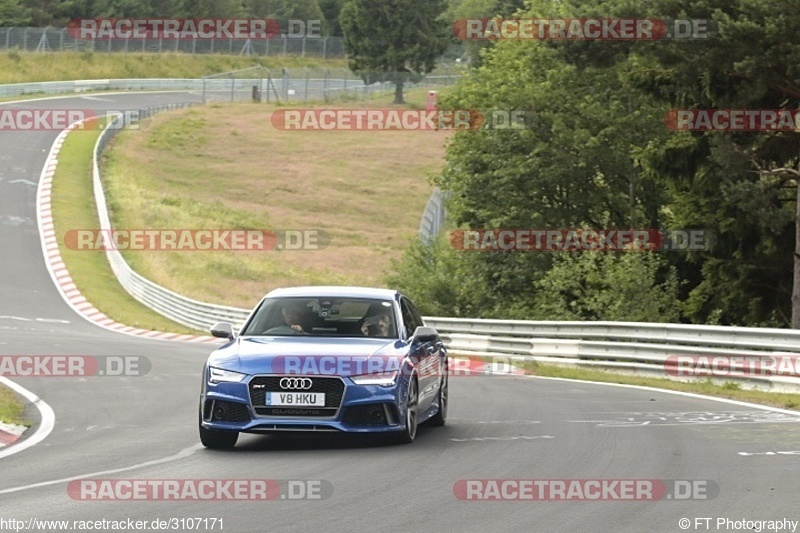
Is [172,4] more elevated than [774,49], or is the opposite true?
[172,4]

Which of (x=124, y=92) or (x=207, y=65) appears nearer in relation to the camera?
(x=124, y=92)

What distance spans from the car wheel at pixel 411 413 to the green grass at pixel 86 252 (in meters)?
26.1

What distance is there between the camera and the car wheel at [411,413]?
42.0 ft

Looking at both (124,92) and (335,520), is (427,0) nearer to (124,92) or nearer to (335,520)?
(124,92)

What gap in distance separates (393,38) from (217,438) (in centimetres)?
9425

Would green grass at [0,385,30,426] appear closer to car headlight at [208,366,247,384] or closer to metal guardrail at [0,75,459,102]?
car headlight at [208,366,247,384]

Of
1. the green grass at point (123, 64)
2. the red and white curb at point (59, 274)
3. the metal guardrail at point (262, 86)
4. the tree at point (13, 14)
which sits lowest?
the red and white curb at point (59, 274)

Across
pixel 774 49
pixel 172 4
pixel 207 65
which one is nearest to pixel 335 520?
pixel 774 49

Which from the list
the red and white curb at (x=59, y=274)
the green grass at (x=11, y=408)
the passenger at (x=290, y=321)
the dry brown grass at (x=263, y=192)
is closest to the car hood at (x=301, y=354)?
the passenger at (x=290, y=321)

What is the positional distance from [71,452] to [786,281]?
1889 centimetres

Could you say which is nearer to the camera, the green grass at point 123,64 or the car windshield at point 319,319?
the car windshield at point 319,319

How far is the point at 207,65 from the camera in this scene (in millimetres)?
114250

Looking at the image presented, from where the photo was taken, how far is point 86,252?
170 ft

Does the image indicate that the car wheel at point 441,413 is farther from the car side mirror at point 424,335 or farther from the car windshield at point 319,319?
the car windshield at point 319,319
